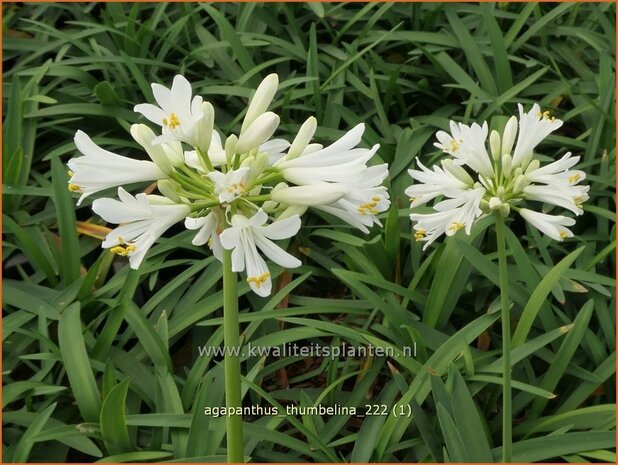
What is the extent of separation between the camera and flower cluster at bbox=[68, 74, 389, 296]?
1.84 meters

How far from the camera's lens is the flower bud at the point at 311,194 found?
181 cm

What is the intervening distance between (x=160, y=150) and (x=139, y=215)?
0.16 m

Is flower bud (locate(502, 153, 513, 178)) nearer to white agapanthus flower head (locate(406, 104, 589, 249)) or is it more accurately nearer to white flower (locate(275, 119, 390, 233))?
white agapanthus flower head (locate(406, 104, 589, 249))

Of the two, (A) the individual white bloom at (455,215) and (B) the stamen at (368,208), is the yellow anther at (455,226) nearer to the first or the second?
(A) the individual white bloom at (455,215)

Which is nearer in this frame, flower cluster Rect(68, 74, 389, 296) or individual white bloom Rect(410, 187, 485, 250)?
flower cluster Rect(68, 74, 389, 296)

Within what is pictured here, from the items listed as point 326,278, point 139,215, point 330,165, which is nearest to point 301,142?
point 330,165

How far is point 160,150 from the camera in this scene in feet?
6.26

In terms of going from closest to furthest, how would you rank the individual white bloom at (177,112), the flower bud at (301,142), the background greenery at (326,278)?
the individual white bloom at (177,112)
the flower bud at (301,142)
the background greenery at (326,278)

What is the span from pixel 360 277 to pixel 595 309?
1.07 metres

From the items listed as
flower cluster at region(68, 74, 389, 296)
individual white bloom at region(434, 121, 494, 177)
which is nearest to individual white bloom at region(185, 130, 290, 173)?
flower cluster at region(68, 74, 389, 296)

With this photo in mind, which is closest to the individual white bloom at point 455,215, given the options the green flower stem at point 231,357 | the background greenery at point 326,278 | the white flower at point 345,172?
the white flower at point 345,172

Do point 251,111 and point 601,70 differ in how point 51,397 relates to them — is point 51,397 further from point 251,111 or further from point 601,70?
point 601,70

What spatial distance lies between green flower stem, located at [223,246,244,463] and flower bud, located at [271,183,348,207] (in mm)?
196

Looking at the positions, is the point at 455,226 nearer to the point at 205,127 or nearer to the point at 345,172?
the point at 345,172
